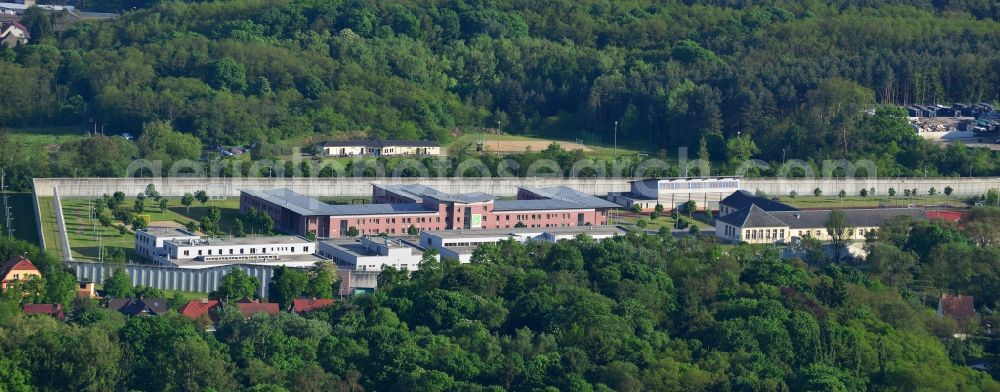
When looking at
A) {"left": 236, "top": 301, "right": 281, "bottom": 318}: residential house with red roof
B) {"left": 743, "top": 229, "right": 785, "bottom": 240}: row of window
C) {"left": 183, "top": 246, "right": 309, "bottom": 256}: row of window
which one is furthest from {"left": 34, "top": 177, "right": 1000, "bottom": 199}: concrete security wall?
{"left": 236, "top": 301, "right": 281, "bottom": 318}: residential house with red roof

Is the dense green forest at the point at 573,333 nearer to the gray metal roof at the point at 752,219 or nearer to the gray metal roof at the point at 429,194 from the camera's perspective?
the gray metal roof at the point at 752,219

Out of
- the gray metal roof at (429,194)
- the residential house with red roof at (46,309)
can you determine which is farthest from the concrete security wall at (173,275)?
the gray metal roof at (429,194)

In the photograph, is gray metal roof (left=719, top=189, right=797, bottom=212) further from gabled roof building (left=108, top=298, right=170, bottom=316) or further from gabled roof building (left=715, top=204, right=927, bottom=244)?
gabled roof building (left=108, top=298, right=170, bottom=316)

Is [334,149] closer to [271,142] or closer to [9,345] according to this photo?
[271,142]

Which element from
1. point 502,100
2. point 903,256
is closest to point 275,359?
point 903,256

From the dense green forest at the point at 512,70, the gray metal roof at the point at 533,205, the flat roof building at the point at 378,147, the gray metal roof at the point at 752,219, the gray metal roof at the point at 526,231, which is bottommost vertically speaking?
the gray metal roof at the point at 526,231

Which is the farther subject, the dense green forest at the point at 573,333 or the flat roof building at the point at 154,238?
the flat roof building at the point at 154,238

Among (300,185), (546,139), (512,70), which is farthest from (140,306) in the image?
(512,70)
